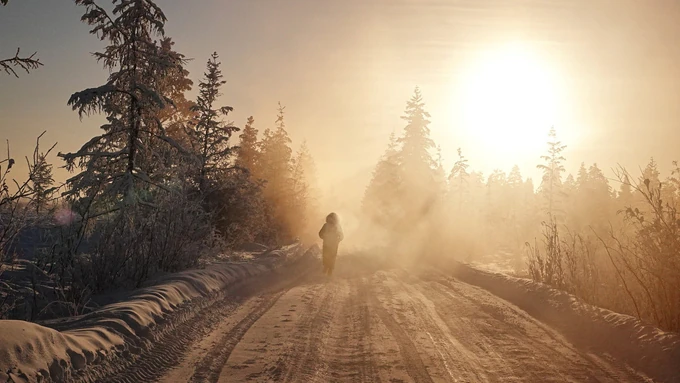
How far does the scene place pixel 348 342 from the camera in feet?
20.7

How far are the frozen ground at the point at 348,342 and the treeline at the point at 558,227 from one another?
29.3 inches

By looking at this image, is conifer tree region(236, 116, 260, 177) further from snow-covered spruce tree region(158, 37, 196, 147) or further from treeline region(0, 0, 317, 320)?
treeline region(0, 0, 317, 320)

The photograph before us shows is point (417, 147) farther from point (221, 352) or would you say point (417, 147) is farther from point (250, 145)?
point (221, 352)

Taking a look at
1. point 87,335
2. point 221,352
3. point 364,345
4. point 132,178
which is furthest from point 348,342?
point 132,178

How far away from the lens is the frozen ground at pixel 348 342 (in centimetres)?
470

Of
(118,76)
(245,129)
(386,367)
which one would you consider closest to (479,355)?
(386,367)

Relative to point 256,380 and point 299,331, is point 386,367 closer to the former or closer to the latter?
point 256,380

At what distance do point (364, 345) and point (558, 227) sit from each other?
62219mm

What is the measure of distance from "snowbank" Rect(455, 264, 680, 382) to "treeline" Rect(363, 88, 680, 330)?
0.46 m

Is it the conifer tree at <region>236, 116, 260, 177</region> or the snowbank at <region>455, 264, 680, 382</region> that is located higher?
the conifer tree at <region>236, 116, 260, 177</region>

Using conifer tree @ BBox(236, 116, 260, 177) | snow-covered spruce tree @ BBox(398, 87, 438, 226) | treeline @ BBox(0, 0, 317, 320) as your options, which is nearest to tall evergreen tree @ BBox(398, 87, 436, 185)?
snow-covered spruce tree @ BBox(398, 87, 438, 226)

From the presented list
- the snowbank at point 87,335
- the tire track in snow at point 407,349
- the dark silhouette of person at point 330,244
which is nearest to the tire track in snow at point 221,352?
the snowbank at point 87,335

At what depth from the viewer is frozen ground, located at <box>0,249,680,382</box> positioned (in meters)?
4.70

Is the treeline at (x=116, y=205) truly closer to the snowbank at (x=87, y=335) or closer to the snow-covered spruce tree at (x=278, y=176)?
the snowbank at (x=87, y=335)
